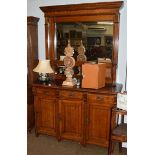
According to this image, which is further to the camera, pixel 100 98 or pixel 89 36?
pixel 89 36

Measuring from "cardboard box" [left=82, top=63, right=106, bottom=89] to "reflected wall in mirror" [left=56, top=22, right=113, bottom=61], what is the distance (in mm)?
381

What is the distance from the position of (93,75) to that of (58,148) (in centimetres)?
117

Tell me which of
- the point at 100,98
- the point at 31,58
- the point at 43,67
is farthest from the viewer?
the point at 31,58

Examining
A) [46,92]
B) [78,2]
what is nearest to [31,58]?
[46,92]

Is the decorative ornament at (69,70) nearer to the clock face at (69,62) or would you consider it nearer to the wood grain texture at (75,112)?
the clock face at (69,62)

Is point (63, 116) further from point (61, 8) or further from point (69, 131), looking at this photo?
point (61, 8)

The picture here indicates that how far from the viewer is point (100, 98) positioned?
2957 millimetres

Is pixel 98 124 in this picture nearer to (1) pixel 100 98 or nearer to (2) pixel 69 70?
(1) pixel 100 98

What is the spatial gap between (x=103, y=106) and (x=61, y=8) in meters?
1.72

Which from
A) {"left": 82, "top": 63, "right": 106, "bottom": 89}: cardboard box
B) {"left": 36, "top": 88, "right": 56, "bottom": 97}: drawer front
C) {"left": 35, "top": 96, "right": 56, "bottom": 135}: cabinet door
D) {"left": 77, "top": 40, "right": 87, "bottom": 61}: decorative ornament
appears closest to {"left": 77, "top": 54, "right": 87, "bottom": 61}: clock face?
{"left": 77, "top": 40, "right": 87, "bottom": 61}: decorative ornament

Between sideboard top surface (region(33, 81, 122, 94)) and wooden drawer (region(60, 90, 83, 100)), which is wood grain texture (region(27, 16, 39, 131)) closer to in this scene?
sideboard top surface (region(33, 81, 122, 94))

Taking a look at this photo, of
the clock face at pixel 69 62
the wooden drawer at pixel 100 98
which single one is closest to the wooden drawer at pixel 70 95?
the wooden drawer at pixel 100 98

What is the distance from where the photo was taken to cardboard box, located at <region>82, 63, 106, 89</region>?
301 cm
